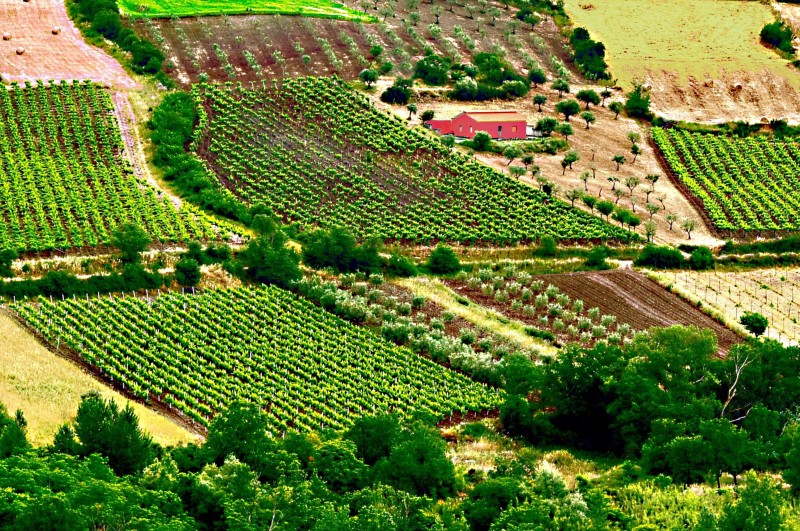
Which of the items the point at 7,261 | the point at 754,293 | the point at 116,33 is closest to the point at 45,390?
the point at 7,261

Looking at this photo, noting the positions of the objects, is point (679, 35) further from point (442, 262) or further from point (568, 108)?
point (442, 262)

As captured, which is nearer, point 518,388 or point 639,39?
point 518,388

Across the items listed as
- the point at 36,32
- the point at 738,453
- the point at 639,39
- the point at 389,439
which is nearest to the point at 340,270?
the point at 389,439

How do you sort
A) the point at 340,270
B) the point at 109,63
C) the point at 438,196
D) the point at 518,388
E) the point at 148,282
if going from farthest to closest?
the point at 109,63, the point at 438,196, the point at 340,270, the point at 148,282, the point at 518,388

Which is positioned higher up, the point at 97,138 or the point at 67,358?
the point at 67,358

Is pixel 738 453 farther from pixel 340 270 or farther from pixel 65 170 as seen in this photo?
pixel 65 170

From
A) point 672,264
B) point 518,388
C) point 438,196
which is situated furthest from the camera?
point 438,196

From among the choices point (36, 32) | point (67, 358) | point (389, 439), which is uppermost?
point (389, 439)
